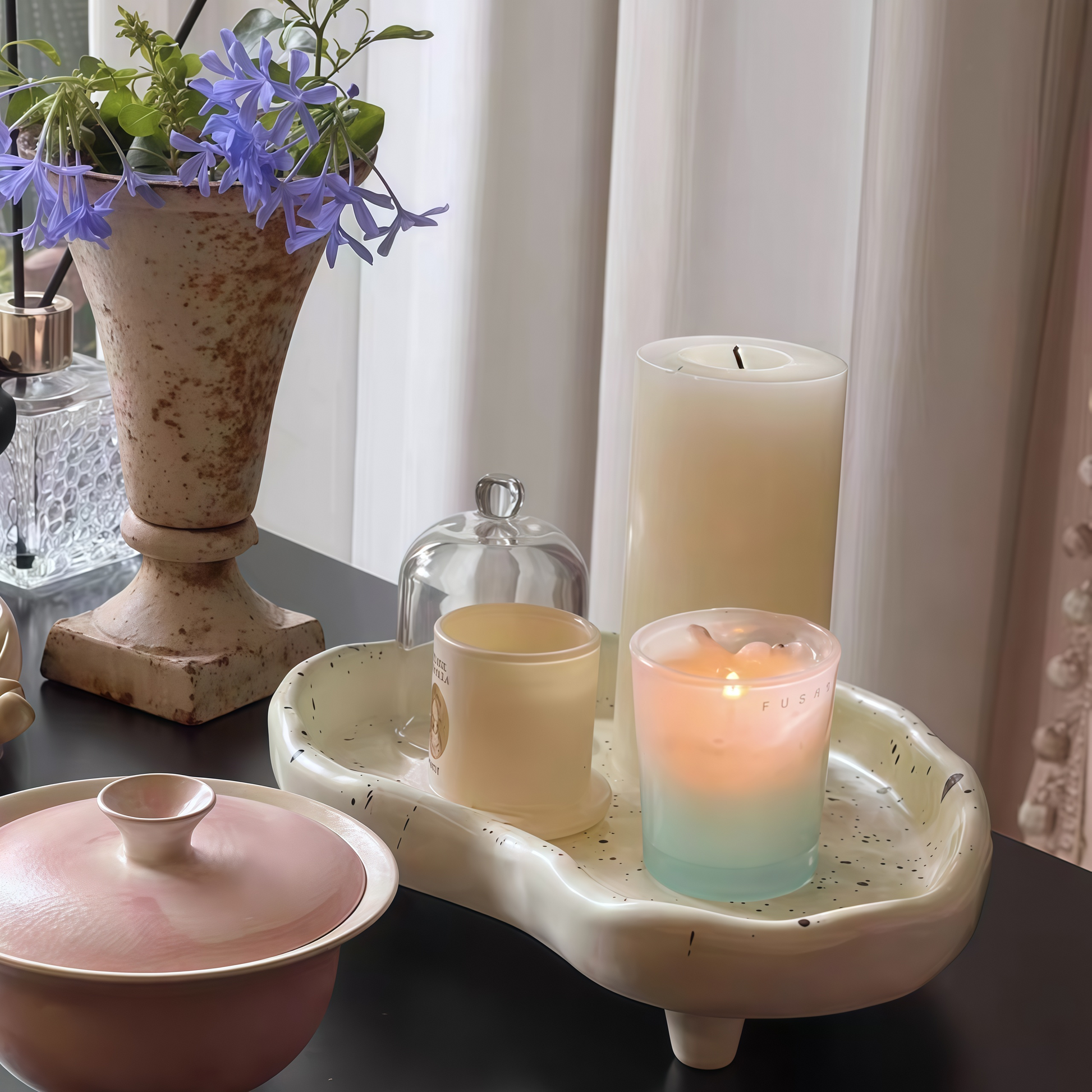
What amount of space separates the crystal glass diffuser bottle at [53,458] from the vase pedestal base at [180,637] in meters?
0.15

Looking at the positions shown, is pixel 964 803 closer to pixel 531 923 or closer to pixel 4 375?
pixel 531 923

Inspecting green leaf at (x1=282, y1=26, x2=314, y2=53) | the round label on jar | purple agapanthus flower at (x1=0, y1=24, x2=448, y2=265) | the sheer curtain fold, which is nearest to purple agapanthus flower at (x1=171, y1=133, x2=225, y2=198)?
purple agapanthus flower at (x1=0, y1=24, x2=448, y2=265)

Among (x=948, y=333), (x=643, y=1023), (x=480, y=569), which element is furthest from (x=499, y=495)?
(x=948, y=333)

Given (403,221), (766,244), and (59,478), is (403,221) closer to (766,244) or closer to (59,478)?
(59,478)

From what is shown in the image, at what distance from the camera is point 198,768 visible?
617mm

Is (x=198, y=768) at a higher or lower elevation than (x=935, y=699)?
higher

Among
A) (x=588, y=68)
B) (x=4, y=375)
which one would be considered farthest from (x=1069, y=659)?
(x=4, y=375)

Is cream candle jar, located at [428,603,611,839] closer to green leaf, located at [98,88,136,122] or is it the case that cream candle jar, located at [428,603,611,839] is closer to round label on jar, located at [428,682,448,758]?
round label on jar, located at [428,682,448,758]

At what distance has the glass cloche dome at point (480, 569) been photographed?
65cm

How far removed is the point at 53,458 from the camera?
82 centimetres

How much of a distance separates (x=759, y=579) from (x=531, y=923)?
170mm

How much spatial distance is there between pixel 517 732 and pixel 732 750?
0.32ft

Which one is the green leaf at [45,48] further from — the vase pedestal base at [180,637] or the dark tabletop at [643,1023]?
the dark tabletop at [643,1023]

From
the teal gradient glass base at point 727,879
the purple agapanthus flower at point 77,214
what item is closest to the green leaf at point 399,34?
the purple agapanthus flower at point 77,214
